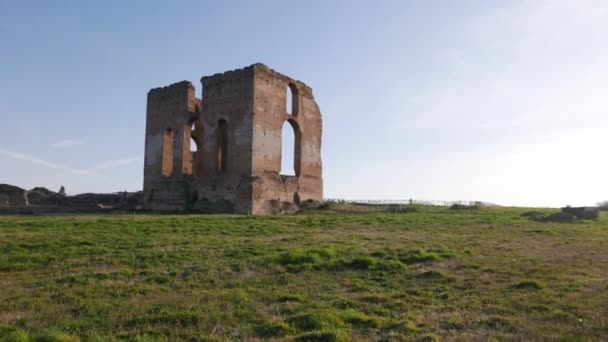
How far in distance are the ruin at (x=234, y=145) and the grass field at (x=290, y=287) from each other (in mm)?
11544

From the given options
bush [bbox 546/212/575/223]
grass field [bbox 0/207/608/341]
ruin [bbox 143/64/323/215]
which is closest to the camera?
grass field [bbox 0/207/608/341]

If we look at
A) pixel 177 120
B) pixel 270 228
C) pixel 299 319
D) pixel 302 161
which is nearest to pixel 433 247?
pixel 270 228

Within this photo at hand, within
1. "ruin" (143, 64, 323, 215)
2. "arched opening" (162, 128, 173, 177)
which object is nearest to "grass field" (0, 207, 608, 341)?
"ruin" (143, 64, 323, 215)

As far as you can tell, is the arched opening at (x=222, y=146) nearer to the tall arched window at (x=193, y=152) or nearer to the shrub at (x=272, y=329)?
the tall arched window at (x=193, y=152)

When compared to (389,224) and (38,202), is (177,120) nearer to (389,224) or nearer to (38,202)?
(38,202)

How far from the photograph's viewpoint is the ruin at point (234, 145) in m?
26.2

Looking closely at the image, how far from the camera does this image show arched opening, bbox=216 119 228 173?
2834 cm

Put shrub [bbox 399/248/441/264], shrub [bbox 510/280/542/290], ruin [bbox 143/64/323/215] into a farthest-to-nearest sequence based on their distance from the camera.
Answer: ruin [bbox 143/64/323/215] → shrub [bbox 399/248/441/264] → shrub [bbox 510/280/542/290]

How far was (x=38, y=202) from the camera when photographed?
98.3ft

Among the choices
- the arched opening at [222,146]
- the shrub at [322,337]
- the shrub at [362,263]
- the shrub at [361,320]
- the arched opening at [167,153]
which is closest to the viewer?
the shrub at [322,337]

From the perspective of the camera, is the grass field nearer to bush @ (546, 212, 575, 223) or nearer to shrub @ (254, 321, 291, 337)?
shrub @ (254, 321, 291, 337)

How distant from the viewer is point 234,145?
2695cm

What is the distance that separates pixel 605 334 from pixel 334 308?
3137mm

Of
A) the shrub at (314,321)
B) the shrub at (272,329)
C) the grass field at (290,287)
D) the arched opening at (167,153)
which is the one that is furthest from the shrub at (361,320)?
the arched opening at (167,153)
